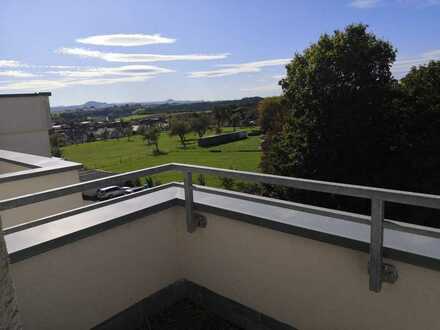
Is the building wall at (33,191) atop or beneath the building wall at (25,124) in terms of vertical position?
beneath

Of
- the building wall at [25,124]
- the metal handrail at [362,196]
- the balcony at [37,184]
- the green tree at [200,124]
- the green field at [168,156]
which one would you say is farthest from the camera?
the green tree at [200,124]

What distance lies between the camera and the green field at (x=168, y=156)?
47500 mm

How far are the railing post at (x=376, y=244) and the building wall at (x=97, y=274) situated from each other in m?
1.68

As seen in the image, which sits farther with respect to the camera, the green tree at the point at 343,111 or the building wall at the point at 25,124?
the green tree at the point at 343,111

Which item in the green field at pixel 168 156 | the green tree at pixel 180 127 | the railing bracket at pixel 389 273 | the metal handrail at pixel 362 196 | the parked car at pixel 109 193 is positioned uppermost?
the metal handrail at pixel 362 196

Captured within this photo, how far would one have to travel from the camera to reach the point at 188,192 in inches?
114

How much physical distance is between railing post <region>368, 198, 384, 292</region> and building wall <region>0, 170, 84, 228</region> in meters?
3.78

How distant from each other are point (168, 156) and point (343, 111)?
43963 mm

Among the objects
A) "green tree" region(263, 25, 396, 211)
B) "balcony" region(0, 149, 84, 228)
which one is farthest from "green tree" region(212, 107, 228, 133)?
"balcony" region(0, 149, 84, 228)

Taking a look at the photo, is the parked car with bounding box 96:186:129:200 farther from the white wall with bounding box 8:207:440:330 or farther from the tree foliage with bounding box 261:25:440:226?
the white wall with bounding box 8:207:440:330

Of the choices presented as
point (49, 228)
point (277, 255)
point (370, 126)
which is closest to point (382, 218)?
point (277, 255)

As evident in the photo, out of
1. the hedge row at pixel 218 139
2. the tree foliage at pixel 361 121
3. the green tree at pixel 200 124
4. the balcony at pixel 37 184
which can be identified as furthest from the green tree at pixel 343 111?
the green tree at pixel 200 124

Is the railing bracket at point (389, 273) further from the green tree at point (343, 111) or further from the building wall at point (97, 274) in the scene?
the green tree at point (343, 111)

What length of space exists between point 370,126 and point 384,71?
129 inches
